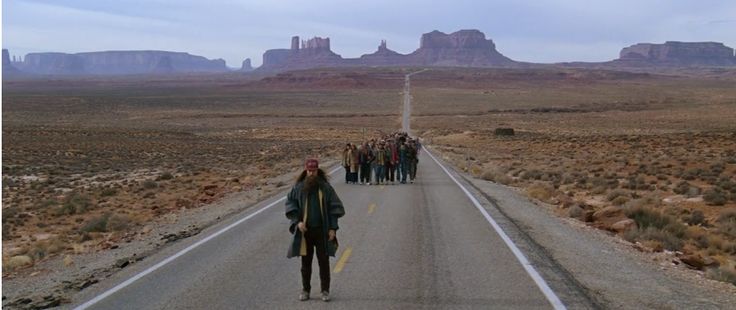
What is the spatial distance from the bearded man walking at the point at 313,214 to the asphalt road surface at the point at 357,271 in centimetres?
62

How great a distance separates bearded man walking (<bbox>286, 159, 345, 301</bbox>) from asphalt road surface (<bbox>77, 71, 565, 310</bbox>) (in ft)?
2.04

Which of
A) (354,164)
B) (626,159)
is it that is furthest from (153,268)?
(626,159)

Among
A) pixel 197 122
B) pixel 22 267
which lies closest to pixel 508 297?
pixel 22 267

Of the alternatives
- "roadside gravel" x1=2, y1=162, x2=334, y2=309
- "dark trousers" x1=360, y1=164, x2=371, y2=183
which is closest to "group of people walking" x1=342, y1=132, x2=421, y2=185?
"dark trousers" x1=360, y1=164, x2=371, y2=183

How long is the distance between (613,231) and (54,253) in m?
11.1

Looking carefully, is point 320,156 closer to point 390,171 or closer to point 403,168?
point 390,171

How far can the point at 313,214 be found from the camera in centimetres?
815

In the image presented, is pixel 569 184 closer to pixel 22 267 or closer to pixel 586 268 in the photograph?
pixel 586 268

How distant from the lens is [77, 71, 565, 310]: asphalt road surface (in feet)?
27.5

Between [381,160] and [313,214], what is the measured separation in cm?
1676

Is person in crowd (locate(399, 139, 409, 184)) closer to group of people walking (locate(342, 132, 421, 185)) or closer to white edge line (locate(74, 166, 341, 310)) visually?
group of people walking (locate(342, 132, 421, 185))

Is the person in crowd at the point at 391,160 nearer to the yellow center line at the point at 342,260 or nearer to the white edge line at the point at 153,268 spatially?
the white edge line at the point at 153,268

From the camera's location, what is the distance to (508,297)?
849cm

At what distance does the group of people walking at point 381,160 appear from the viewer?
2467 cm
